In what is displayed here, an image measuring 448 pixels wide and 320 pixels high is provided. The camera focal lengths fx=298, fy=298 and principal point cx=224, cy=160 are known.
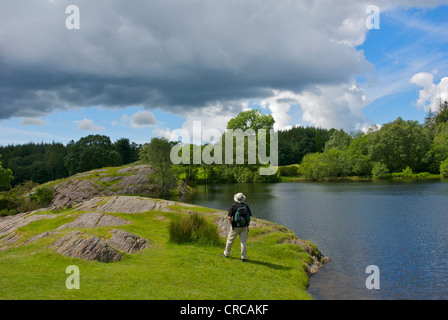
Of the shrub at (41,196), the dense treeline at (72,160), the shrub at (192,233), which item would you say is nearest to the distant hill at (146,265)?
the shrub at (192,233)

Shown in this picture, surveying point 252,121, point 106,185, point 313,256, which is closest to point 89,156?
point 106,185

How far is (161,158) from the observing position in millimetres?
68500

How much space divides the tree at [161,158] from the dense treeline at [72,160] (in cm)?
4310

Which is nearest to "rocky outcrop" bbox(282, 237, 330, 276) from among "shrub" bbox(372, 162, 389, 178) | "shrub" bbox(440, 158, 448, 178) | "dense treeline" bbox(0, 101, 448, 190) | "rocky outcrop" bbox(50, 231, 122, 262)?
"rocky outcrop" bbox(50, 231, 122, 262)

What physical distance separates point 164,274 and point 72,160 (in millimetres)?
105778

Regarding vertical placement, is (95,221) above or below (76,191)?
above

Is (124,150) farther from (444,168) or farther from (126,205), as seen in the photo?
(444,168)

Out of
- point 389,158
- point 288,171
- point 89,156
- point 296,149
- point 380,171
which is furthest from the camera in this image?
point 296,149

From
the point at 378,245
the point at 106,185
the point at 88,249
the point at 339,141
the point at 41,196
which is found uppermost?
the point at 339,141

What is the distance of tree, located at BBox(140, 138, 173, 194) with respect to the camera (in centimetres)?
6800

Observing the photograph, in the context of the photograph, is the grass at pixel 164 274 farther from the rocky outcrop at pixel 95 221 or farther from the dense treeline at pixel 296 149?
the dense treeline at pixel 296 149

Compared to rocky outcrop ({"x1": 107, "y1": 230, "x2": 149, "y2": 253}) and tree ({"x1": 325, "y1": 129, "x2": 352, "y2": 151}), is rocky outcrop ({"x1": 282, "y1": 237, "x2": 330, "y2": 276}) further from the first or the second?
tree ({"x1": 325, "y1": 129, "x2": 352, "y2": 151})

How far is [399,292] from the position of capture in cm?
1417

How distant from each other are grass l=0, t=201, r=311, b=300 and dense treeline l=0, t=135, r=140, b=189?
8769 centimetres
